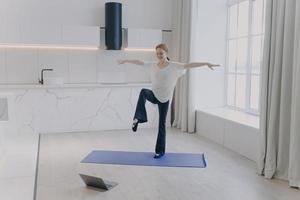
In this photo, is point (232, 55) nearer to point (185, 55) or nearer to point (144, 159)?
point (185, 55)

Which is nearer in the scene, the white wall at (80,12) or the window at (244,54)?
the window at (244,54)

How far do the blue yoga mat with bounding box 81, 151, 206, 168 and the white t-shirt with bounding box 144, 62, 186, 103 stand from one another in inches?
31.0

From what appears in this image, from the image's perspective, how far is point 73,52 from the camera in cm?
676

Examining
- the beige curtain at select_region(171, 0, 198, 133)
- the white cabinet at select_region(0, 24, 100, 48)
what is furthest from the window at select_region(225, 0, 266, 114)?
the white cabinet at select_region(0, 24, 100, 48)

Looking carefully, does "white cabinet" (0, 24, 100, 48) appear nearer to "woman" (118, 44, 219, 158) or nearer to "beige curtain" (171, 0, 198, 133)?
"beige curtain" (171, 0, 198, 133)

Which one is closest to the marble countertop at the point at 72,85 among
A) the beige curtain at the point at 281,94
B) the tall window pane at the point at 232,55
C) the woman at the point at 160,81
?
the tall window pane at the point at 232,55

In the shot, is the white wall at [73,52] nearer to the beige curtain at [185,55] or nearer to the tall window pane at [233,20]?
the beige curtain at [185,55]

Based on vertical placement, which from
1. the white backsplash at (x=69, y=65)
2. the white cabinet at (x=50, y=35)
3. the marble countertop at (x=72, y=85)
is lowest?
the marble countertop at (x=72, y=85)

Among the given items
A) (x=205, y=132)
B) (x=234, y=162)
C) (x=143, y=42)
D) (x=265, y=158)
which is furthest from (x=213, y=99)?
(x=265, y=158)

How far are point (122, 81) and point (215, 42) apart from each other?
6.31 feet

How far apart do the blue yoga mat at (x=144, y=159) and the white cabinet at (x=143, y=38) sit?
8.22 ft

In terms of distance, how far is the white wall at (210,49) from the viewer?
21.1 ft

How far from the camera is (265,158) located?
4117 mm

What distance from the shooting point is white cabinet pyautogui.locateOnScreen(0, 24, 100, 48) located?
6129 millimetres
